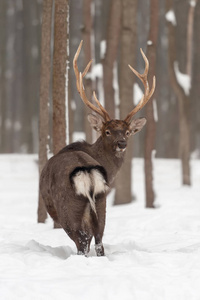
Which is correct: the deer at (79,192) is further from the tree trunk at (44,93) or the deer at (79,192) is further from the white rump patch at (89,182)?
the tree trunk at (44,93)

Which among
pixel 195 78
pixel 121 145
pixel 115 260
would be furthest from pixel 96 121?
pixel 195 78

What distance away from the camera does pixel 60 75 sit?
9.91 m

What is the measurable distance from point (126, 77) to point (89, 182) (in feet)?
25.3

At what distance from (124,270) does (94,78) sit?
1164 cm

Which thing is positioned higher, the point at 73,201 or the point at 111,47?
the point at 111,47

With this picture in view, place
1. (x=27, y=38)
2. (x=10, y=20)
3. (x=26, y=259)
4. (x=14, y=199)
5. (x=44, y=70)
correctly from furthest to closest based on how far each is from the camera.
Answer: (x=10, y=20)
(x=27, y=38)
(x=14, y=199)
(x=44, y=70)
(x=26, y=259)

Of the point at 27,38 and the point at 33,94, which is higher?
the point at 27,38

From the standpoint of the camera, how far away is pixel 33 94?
86.2 ft

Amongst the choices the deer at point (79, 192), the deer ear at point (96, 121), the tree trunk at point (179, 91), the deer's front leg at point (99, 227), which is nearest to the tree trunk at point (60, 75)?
the deer ear at point (96, 121)

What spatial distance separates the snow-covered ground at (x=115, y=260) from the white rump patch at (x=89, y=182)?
2.29 feet

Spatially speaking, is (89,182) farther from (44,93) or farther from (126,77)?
(126,77)

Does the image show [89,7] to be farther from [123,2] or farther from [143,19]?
[143,19]

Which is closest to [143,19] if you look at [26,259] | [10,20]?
[10,20]

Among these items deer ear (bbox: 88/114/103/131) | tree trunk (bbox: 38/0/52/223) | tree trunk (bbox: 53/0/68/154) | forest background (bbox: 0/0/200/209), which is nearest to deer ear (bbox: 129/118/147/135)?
deer ear (bbox: 88/114/103/131)
